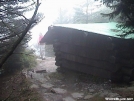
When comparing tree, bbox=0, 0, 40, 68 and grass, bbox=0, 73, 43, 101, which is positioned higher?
tree, bbox=0, 0, 40, 68

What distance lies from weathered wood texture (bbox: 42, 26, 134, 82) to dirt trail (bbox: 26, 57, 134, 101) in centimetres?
59

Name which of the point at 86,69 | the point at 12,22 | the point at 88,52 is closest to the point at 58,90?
the point at 86,69

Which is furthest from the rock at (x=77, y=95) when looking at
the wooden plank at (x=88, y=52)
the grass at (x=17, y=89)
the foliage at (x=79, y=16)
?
the foliage at (x=79, y=16)

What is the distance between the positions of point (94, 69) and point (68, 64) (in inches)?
83.7

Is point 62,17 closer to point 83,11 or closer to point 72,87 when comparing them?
point 83,11

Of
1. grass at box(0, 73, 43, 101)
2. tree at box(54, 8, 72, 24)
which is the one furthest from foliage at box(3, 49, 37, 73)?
tree at box(54, 8, 72, 24)

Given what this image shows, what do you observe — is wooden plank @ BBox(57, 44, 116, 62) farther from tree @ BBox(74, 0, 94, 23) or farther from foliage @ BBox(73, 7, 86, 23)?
tree @ BBox(74, 0, 94, 23)

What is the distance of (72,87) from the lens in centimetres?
926

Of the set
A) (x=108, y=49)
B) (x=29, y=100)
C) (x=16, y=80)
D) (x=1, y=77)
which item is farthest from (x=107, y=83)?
(x=1, y=77)

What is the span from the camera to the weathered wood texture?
9.15 m

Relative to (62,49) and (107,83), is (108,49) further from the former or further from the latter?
(62,49)

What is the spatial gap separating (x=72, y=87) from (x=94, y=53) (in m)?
2.43

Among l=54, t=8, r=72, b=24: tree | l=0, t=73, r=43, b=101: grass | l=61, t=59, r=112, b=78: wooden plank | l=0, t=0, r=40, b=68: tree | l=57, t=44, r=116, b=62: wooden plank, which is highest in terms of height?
l=0, t=0, r=40, b=68: tree

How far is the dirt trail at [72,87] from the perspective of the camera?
736 cm
